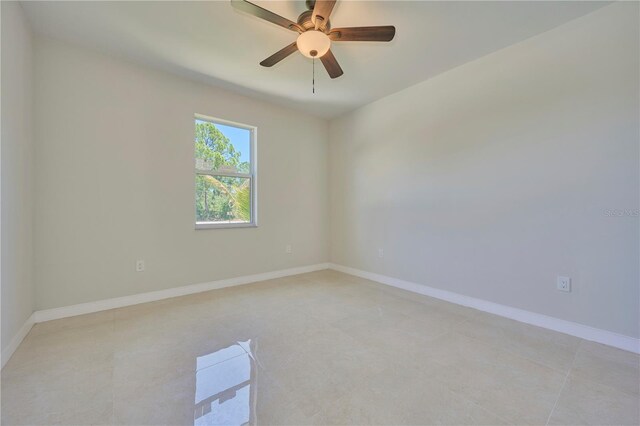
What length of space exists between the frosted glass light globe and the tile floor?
2.14 m

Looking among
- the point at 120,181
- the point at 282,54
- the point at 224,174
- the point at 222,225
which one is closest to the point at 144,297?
the point at 222,225

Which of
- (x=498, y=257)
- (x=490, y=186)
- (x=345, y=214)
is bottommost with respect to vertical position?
(x=498, y=257)

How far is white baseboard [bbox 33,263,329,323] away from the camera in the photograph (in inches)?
94.4

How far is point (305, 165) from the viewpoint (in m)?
4.23

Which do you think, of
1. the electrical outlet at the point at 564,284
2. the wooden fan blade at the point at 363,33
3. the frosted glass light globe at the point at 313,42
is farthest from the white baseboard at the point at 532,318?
the frosted glass light globe at the point at 313,42

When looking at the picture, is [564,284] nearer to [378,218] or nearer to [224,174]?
[378,218]

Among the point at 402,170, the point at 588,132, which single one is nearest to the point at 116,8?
the point at 402,170

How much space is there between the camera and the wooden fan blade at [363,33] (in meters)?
1.81

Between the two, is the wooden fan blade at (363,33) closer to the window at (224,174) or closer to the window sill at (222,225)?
the window at (224,174)

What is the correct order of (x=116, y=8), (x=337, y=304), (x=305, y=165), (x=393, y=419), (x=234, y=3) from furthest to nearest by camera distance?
(x=305, y=165) < (x=337, y=304) < (x=116, y=8) < (x=234, y=3) < (x=393, y=419)

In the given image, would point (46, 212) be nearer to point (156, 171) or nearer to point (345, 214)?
point (156, 171)

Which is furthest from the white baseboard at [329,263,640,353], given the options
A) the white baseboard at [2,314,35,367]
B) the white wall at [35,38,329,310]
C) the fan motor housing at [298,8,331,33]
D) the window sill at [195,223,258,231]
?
the white baseboard at [2,314,35,367]

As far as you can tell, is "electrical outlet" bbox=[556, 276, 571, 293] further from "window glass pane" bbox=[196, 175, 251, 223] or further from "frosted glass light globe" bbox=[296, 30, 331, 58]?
"window glass pane" bbox=[196, 175, 251, 223]

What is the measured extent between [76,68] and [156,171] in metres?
1.09
